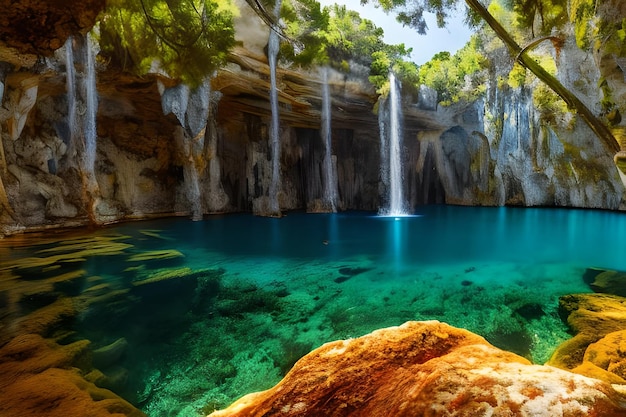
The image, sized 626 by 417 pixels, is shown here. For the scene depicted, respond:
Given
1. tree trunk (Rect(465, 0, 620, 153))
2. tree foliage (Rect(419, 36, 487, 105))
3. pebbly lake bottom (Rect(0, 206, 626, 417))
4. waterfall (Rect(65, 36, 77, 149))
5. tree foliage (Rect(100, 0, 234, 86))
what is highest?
tree foliage (Rect(419, 36, 487, 105))

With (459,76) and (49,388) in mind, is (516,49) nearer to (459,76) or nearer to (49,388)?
(49,388)

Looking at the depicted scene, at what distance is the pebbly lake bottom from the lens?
3.27 metres

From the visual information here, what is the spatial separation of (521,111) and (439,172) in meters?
6.79

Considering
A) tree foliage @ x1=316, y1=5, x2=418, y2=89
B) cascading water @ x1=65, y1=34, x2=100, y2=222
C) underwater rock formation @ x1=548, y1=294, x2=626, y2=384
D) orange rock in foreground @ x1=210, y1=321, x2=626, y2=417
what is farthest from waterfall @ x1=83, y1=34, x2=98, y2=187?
underwater rock formation @ x1=548, y1=294, x2=626, y2=384

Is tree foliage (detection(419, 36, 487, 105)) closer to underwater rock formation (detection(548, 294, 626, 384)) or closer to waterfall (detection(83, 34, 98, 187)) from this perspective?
waterfall (detection(83, 34, 98, 187))

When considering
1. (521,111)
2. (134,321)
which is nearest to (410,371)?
(134,321)

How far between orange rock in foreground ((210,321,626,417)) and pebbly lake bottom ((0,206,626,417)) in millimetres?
845

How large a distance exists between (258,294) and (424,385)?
152 inches

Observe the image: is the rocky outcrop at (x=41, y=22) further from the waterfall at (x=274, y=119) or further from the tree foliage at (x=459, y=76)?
the tree foliage at (x=459, y=76)

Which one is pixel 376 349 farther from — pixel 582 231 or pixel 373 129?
pixel 373 129

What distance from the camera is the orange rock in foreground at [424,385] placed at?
1.67 meters

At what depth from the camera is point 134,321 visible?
4.28 meters

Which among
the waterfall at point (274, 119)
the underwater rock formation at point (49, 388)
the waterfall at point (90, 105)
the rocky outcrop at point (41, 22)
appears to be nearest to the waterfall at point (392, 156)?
the waterfall at point (274, 119)

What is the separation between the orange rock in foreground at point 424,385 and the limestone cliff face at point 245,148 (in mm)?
11637
